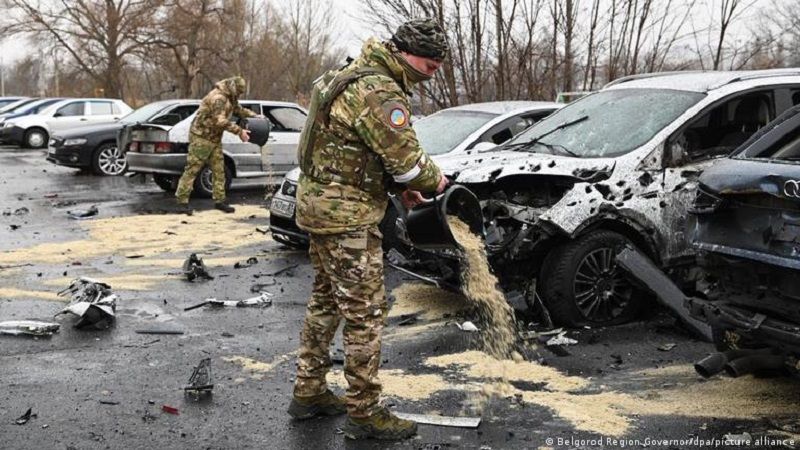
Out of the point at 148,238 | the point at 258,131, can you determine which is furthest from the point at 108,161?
the point at 148,238

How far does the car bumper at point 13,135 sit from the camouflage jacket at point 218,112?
17.5 metres

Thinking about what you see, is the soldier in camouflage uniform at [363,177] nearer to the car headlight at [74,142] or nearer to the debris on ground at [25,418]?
the debris on ground at [25,418]

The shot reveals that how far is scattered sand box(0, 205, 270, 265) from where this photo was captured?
346 inches

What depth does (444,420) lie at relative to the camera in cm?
429

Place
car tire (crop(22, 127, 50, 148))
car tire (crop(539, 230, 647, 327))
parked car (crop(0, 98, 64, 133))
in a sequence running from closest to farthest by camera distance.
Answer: car tire (crop(539, 230, 647, 327)) < car tire (crop(22, 127, 50, 148)) < parked car (crop(0, 98, 64, 133))

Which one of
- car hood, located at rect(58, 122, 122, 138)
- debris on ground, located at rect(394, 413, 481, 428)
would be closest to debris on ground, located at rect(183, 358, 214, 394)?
A: debris on ground, located at rect(394, 413, 481, 428)

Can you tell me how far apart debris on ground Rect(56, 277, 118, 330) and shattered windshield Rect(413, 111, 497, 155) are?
3.57m

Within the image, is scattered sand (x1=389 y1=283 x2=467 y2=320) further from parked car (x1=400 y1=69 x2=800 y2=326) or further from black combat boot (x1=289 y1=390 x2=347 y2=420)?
black combat boot (x1=289 y1=390 x2=347 y2=420)

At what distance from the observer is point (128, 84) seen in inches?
1809

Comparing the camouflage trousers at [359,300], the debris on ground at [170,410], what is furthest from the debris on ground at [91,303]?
the camouflage trousers at [359,300]

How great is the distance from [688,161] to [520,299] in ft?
5.47

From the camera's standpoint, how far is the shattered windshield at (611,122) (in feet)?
20.3

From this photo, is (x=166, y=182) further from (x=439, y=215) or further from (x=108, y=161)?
(x=439, y=215)

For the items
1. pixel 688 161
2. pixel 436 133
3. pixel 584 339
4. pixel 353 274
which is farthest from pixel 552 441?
pixel 436 133
